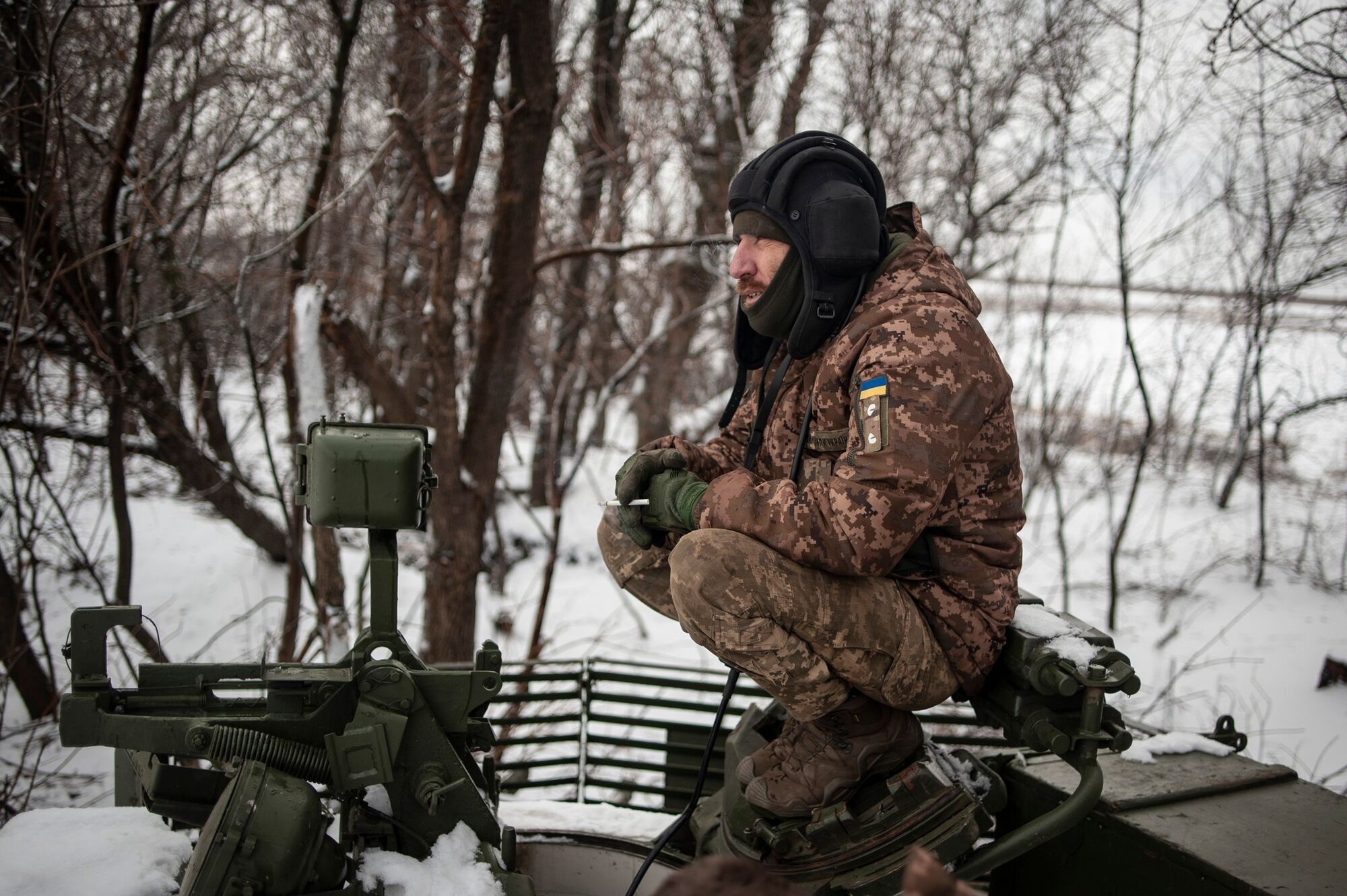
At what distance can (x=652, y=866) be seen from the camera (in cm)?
269

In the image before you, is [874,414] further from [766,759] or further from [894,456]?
[766,759]

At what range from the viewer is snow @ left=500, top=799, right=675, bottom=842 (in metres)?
2.92

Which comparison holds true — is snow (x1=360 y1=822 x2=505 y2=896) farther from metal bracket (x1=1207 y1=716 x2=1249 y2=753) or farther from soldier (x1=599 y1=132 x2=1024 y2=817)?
metal bracket (x1=1207 y1=716 x2=1249 y2=753)

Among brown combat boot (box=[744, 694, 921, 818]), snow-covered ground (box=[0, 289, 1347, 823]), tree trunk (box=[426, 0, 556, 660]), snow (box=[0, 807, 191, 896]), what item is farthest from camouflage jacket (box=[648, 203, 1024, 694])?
snow-covered ground (box=[0, 289, 1347, 823])

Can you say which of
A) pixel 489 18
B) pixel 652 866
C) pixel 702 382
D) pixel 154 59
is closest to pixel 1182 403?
pixel 702 382

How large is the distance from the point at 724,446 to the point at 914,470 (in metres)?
0.96

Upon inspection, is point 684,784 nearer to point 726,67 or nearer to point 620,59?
point 726,67

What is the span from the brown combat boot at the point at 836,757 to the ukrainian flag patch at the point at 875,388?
2.56ft

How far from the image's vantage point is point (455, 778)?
7.36ft

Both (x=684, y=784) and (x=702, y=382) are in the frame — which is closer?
(x=684, y=784)

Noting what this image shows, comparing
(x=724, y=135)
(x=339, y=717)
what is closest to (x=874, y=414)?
(x=339, y=717)

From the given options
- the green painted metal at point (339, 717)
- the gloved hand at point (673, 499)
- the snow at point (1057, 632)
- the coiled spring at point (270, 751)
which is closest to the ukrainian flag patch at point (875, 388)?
the gloved hand at point (673, 499)

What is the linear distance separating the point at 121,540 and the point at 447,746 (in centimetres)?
405

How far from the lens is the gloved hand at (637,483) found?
96.0 inches
